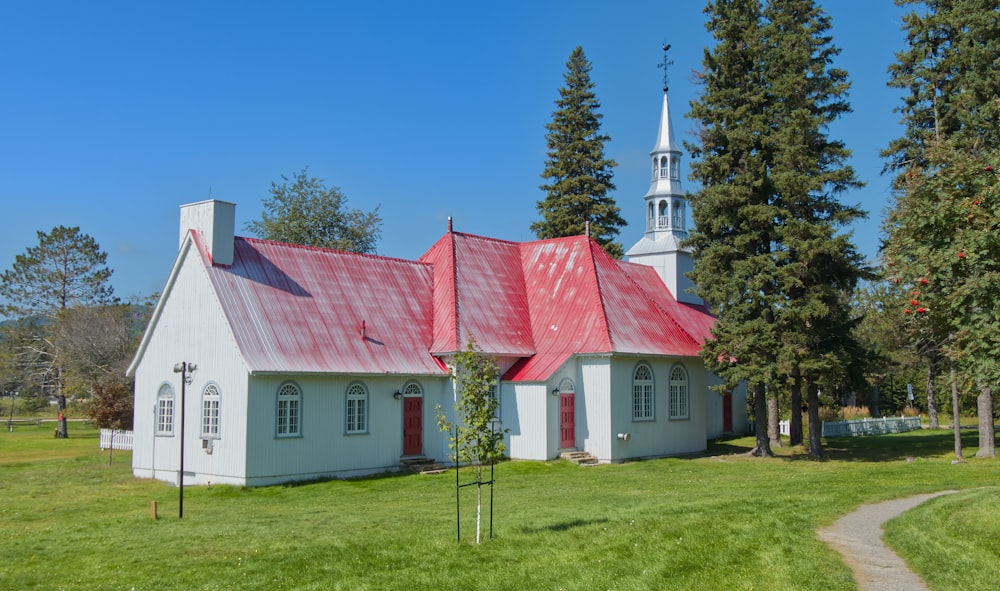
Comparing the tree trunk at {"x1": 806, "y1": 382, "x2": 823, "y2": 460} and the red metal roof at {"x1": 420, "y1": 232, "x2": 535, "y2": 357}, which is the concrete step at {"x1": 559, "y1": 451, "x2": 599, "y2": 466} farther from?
the tree trunk at {"x1": 806, "y1": 382, "x2": 823, "y2": 460}

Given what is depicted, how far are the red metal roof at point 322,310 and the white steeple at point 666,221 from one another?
11.8 m

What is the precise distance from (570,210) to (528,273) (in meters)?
12.4

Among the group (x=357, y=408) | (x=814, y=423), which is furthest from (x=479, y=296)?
(x=814, y=423)

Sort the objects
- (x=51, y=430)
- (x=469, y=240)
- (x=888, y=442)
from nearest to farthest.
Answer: (x=469, y=240)
(x=888, y=442)
(x=51, y=430)

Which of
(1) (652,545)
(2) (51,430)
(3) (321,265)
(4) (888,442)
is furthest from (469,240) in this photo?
(2) (51,430)

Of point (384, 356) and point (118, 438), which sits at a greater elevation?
point (384, 356)

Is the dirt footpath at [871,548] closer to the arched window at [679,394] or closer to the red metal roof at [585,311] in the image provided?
the red metal roof at [585,311]

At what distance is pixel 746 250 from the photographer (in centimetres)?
3028

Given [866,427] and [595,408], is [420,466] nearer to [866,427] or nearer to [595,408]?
[595,408]

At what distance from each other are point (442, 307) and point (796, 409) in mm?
14038

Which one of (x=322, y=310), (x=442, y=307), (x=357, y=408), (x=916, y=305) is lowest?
(x=357, y=408)

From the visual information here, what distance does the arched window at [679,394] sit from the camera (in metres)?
31.6

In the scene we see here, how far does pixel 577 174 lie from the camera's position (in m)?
47.0

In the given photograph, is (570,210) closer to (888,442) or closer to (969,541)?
(888,442)
